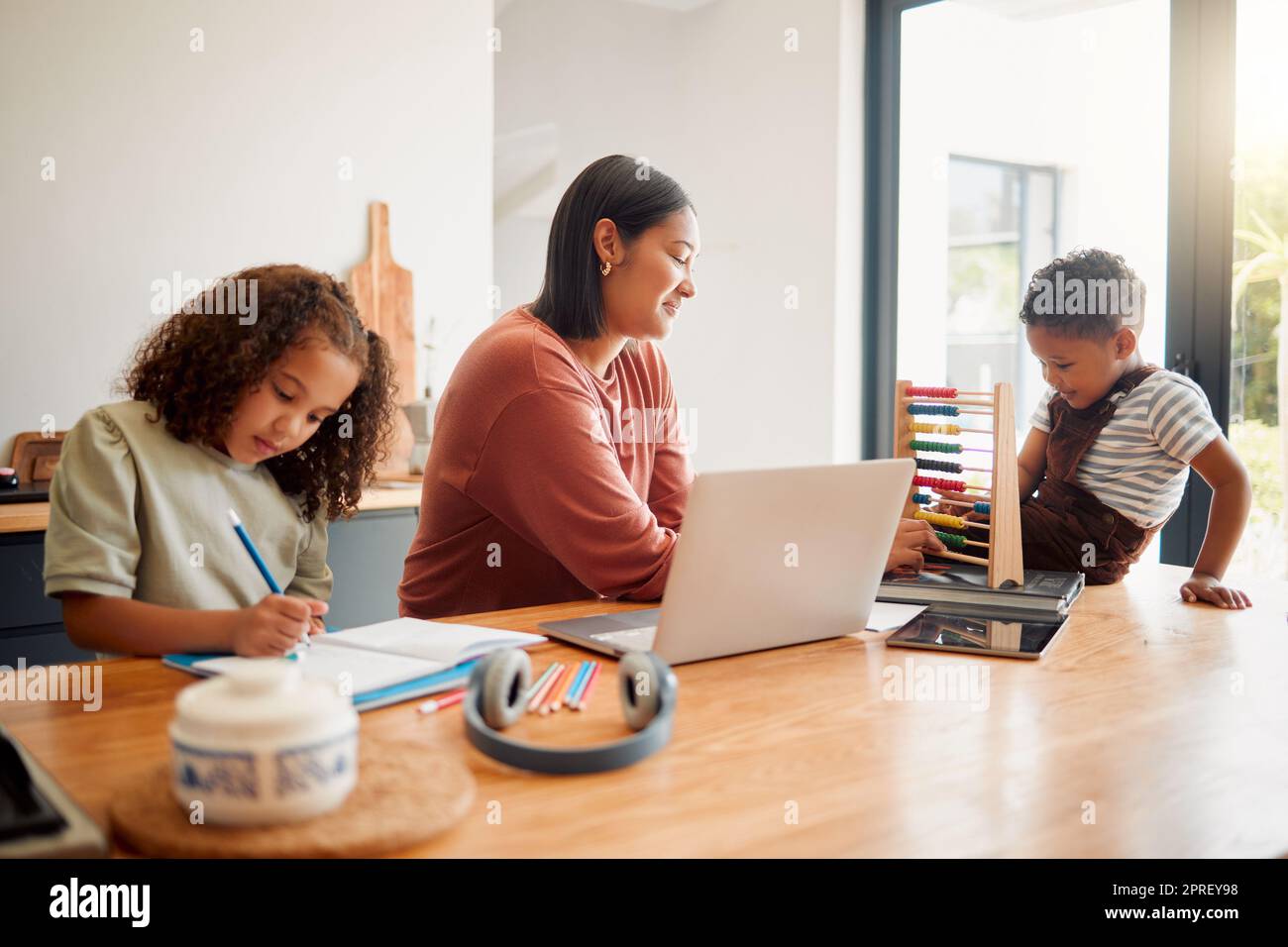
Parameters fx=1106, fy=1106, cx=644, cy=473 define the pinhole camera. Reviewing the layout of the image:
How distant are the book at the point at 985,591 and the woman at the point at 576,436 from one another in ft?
0.19

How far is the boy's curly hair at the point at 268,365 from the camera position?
1419mm

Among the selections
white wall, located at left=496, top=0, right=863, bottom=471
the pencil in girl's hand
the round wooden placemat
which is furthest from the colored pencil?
white wall, located at left=496, top=0, right=863, bottom=471

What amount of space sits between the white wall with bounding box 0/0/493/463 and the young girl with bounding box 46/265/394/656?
4.69 feet

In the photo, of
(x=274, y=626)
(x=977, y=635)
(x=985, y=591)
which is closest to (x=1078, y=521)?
(x=985, y=591)

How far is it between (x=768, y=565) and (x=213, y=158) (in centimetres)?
237

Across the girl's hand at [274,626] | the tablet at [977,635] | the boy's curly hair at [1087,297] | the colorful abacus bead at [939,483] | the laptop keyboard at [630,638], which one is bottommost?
the tablet at [977,635]

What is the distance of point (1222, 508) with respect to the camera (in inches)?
69.8

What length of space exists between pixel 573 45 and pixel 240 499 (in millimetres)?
3321

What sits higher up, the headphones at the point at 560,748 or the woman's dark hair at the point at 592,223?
the woman's dark hair at the point at 592,223

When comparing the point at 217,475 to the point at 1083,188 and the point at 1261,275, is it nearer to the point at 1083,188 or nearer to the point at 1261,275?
the point at 1261,275

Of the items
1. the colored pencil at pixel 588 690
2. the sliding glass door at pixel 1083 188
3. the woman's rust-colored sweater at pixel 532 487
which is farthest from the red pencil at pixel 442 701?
the sliding glass door at pixel 1083 188

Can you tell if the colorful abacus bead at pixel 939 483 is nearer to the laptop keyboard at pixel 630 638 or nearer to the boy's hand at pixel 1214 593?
the boy's hand at pixel 1214 593

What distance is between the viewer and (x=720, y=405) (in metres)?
4.50
